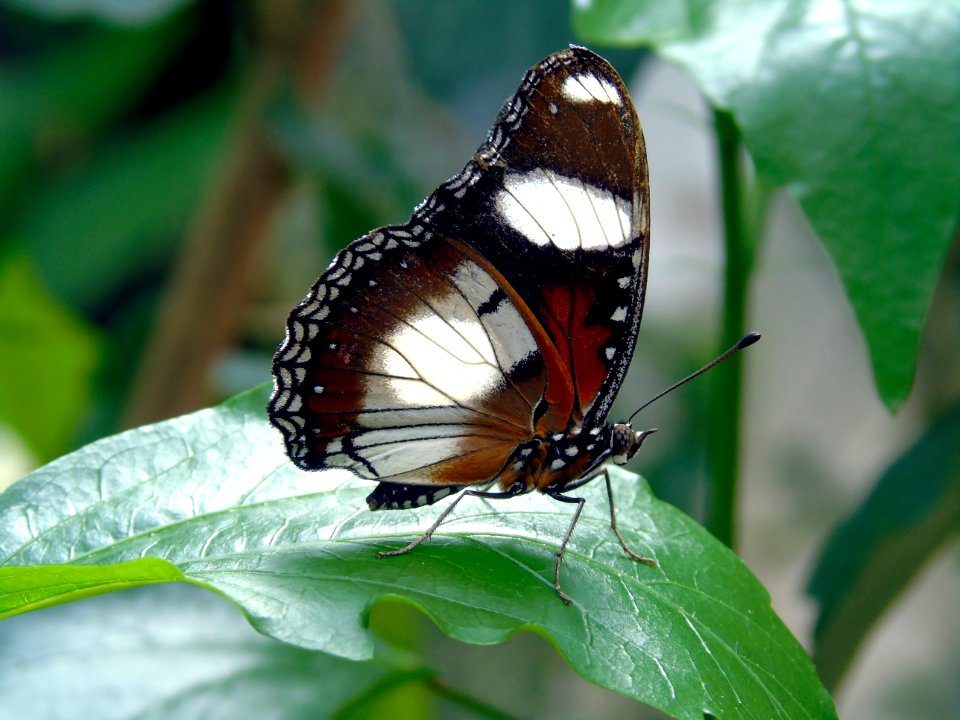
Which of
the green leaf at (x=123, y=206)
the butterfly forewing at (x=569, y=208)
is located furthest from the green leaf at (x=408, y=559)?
the green leaf at (x=123, y=206)

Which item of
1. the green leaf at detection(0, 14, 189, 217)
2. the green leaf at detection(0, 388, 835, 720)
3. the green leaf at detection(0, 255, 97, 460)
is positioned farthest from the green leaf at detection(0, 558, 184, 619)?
the green leaf at detection(0, 14, 189, 217)

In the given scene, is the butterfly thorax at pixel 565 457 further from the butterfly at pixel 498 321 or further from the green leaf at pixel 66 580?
the green leaf at pixel 66 580

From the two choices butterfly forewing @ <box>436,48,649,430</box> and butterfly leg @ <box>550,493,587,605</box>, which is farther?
butterfly forewing @ <box>436,48,649,430</box>

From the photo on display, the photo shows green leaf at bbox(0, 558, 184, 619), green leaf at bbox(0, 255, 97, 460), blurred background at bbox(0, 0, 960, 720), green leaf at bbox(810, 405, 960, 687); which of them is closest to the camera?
green leaf at bbox(0, 558, 184, 619)

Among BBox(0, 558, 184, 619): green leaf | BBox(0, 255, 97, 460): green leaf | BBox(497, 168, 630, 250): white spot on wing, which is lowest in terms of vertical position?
BBox(0, 255, 97, 460): green leaf

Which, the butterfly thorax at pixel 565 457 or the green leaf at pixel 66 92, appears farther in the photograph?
the green leaf at pixel 66 92

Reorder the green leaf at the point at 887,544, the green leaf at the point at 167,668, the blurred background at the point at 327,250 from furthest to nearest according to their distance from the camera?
the blurred background at the point at 327,250 → the green leaf at the point at 887,544 → the green leaf at the point at 167,668

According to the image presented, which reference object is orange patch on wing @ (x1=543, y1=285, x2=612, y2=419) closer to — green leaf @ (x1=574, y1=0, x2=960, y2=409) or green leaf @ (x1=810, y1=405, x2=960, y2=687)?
green leaf @ (x1=574, y1=0, x2=960, y2=409)
